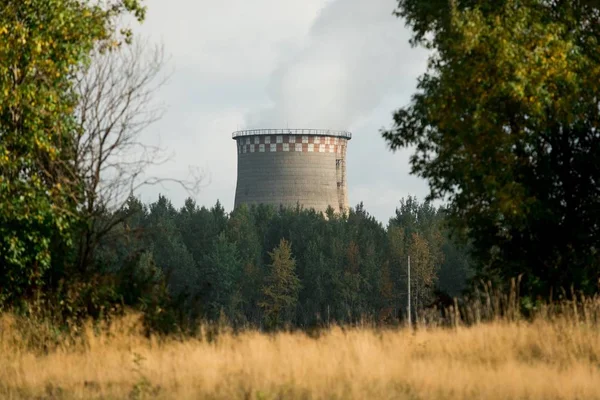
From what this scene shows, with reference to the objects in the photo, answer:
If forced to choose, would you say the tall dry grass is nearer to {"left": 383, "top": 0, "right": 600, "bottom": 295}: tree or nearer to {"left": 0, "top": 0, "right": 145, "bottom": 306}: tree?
{"left": 0, "top": 0, "right": 145, "bottom": 306}: tree

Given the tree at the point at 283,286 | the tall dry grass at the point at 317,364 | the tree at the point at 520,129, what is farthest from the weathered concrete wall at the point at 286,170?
the tall dry grass at the point at 317,364

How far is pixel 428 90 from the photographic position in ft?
63.3

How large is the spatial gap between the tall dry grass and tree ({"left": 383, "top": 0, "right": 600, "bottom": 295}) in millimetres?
4275

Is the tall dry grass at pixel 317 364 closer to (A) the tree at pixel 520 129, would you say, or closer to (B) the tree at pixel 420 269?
A: (A) the tree at pixel 520 129

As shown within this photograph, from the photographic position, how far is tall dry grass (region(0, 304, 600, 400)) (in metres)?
9.86

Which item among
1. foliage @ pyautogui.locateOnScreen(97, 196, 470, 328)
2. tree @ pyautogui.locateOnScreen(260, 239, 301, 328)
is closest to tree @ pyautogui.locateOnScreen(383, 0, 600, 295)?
foliage @ pyautogui.locateOnScreen(97, 196, 470, 328)

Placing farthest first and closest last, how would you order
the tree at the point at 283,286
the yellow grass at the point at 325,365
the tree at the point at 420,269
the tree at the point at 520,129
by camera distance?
the tree at the point at 420,269 < the tree at the point at 283,286 < the tree at the point at 520,129 < the yellow grass at the point at 325,365

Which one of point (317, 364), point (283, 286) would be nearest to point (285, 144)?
point (283, 286)

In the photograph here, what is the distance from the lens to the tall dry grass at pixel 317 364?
32.3 feet

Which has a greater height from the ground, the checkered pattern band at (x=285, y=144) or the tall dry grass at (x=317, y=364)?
the checkered pattern band at (x=285, y=144)

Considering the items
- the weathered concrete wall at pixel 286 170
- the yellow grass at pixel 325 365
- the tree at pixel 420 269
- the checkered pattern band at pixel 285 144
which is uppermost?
the checkered pattern band at pixel 285 144

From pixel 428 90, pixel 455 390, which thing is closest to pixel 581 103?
pixel 428 90

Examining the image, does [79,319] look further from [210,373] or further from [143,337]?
[210,373]

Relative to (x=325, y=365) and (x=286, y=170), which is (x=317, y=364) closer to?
(x=325, y=365)
